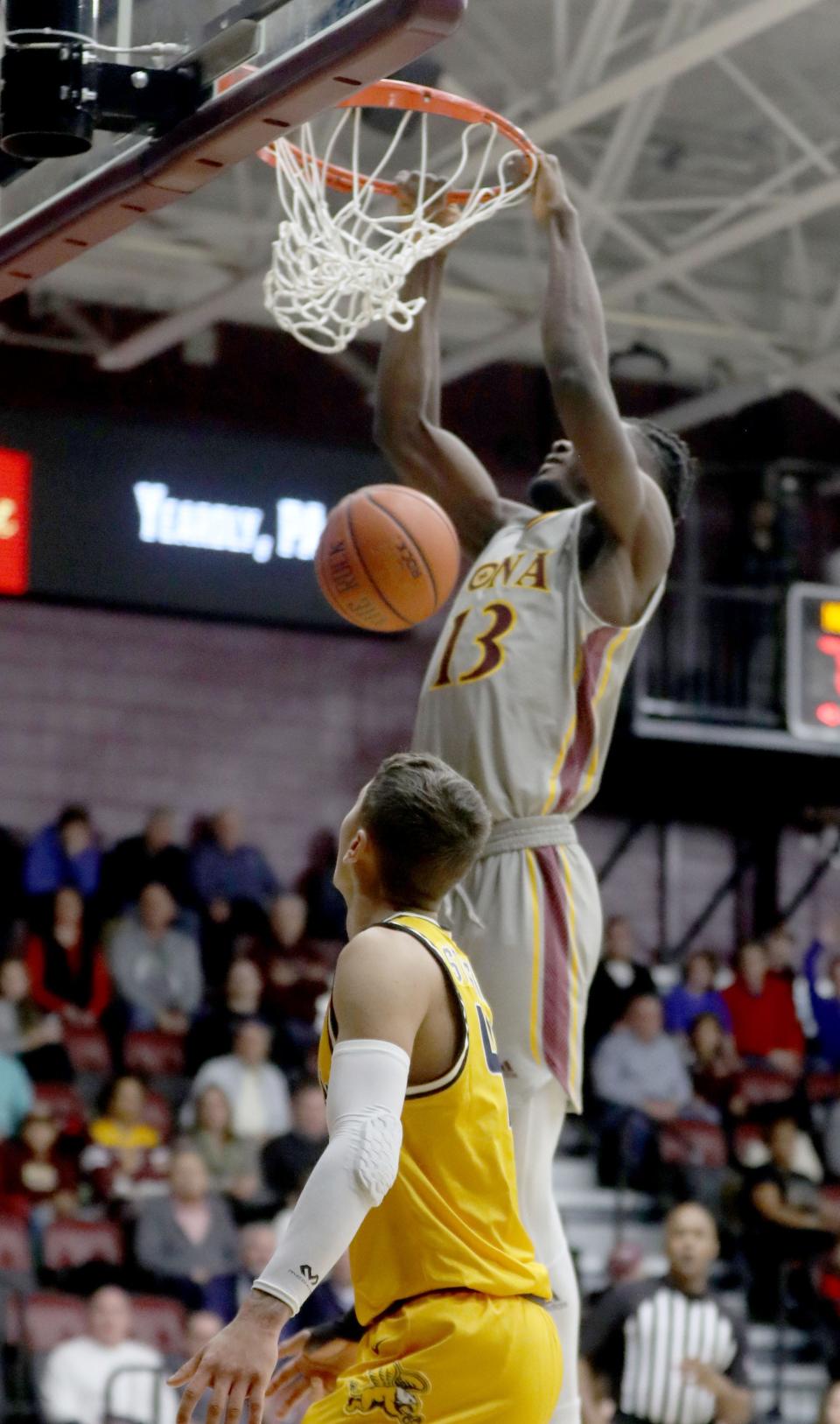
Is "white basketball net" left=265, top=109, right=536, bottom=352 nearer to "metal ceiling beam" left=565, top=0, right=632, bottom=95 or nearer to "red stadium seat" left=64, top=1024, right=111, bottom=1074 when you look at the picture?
"metal ceiling beam" left=565, top=0, right=632, bottom=95

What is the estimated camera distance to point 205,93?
4266 mm

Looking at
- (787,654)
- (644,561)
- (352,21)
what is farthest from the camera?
(787,654)

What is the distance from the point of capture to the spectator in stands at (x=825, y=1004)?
45.9 ft

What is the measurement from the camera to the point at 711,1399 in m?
8.41

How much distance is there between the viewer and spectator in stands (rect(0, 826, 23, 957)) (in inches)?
493

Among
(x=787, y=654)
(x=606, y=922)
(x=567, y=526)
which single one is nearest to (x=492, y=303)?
(x=787, y=654)

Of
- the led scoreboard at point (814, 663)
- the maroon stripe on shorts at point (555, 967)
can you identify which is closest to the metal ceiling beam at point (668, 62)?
the led scoreboard at point (814, 663)

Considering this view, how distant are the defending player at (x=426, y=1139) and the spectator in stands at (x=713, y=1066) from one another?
32.3 feet

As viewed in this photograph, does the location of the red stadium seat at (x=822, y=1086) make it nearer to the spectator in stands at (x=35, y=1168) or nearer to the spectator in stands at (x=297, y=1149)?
the spectator in stands at (x=297, y=1149)

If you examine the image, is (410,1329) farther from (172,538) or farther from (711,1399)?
(172,538)

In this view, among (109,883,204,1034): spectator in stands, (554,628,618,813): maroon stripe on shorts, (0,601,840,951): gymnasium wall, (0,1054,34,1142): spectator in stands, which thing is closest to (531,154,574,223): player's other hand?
(554,628,618,813): maroon stripe on shorts

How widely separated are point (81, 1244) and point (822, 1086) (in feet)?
17.9

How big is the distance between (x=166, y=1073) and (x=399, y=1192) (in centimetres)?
822

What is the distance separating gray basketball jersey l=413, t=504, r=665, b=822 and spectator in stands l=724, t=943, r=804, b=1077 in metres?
9.47
